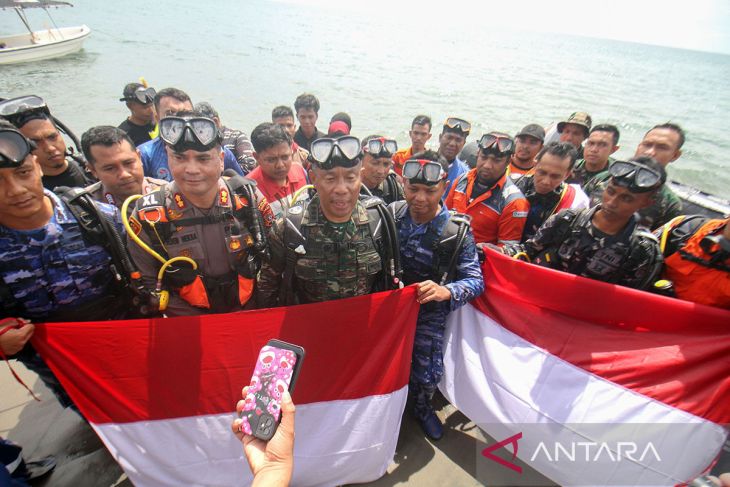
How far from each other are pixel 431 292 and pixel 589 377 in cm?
157

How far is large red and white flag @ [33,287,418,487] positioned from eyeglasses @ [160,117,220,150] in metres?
1.31

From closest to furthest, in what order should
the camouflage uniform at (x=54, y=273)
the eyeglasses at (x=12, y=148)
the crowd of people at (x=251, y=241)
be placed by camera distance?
the eyeglasses at (x=12, y=148), the camouflage uniform at (x=54, y=273), the crowd of people at (x=251, y=241)

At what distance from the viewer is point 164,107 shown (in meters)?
5.04

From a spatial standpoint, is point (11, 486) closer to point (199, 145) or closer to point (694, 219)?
point (199, 145)

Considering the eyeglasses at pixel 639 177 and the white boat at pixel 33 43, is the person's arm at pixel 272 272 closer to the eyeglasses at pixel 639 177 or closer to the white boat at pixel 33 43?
the eyeglasses at pixel 639 177

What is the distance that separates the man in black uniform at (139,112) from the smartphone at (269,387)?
5.30 metres

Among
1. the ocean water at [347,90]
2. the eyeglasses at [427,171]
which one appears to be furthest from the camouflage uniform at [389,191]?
the ocean water at [347,90]

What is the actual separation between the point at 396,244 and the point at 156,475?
8.86ft

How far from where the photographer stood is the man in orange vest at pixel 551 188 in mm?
4277

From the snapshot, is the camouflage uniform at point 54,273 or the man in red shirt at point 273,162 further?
the man in red shirt at point 273,162

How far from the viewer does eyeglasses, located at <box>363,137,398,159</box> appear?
447 centimetres

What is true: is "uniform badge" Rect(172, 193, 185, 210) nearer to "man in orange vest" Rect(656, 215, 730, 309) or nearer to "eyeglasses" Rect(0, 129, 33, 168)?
"eyeglasses" Rect(0, 129, 33, 168)

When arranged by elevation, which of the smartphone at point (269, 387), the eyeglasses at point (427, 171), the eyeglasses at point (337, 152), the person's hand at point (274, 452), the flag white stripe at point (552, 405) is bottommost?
the flag white stripe at point (552, 405)

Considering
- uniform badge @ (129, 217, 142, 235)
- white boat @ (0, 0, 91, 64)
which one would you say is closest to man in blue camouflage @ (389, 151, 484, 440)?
uniform badge @ (129, 217, 142, 235)
